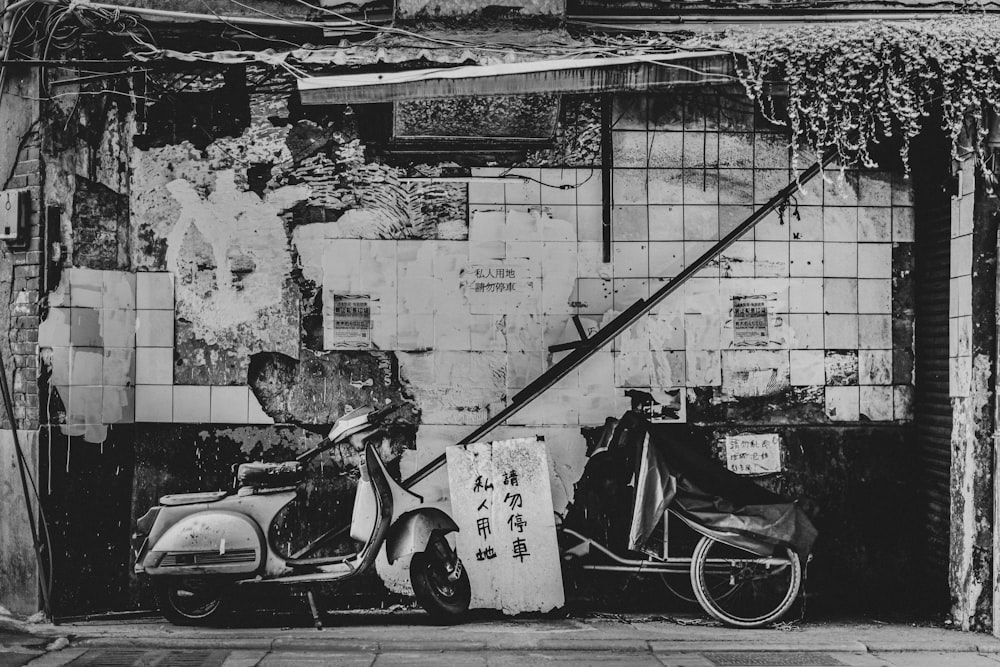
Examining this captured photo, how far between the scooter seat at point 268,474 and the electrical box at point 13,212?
2.33 meters

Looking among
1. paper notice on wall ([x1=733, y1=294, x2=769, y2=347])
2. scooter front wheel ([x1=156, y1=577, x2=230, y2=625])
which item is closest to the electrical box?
scooter front wheel ([x1=156, y1=577, x2=230, y2=625])

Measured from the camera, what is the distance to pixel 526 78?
5.16 metres

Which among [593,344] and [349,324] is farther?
[349,324]

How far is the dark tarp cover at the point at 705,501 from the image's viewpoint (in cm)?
576

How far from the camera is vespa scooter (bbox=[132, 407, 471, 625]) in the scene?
5.66 m

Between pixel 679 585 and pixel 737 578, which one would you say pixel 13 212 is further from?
pixel 737 578

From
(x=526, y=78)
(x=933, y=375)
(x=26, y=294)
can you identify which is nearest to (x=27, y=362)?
(x=26, y=294)

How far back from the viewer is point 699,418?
6.39 metres

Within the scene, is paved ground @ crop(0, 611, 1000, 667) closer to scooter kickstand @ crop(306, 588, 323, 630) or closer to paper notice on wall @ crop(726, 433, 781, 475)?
scooter kickstand @ crop(306, 588, 323, 630)

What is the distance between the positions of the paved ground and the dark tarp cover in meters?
0.63

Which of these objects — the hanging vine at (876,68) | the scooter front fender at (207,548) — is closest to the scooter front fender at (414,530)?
the scooter front fender at (207,548)

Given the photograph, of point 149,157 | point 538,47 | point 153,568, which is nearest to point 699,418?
point 538,47

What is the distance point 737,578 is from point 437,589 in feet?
7.08

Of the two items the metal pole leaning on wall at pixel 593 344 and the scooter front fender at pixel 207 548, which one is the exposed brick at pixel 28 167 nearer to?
the scooter front fender at pixel 207 548
